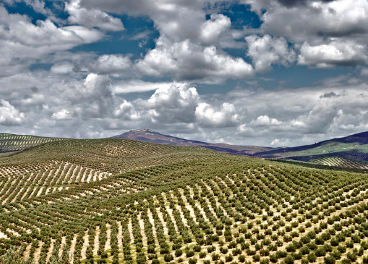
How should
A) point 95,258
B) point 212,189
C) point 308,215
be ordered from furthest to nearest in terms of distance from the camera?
1. point 212,189
2. point 308,215
3. point 95,258

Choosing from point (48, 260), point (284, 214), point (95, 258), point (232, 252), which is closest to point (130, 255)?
point (95, 258)

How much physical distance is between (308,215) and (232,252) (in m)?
10.3

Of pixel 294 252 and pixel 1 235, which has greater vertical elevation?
pixel 294 252

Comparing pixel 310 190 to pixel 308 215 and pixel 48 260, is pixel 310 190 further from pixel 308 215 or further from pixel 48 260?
pixel 48 260

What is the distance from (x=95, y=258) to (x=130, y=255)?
125 inches

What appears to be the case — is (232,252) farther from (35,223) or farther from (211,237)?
(35,223)

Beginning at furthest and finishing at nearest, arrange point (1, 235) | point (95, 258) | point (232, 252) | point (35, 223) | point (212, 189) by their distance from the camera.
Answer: point (212, 189), point (35, 223), point (1, 235), point (95, 258), point (232, 252)

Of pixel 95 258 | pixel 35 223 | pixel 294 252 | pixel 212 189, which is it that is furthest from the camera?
pixel 212 189

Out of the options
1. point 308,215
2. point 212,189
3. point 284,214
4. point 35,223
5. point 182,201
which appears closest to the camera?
point 308,215

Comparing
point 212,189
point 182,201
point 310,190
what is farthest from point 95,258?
point 310,190

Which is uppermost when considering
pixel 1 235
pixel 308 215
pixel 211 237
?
pixel 308 215

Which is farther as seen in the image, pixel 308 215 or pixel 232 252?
pixel 308 215

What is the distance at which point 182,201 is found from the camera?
4388 cm

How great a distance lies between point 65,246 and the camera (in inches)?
1177
